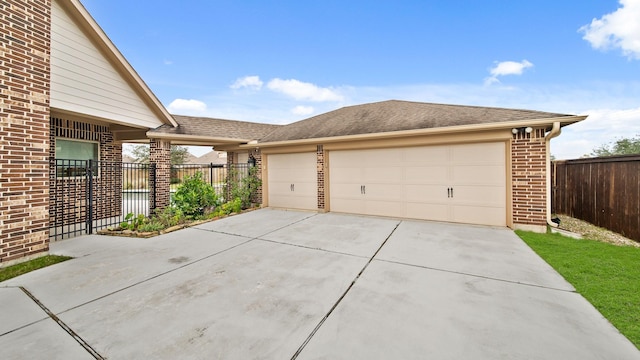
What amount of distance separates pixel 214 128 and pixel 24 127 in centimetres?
656

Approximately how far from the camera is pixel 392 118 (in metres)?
8.88

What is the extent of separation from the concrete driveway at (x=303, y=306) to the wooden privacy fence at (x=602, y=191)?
135 inches

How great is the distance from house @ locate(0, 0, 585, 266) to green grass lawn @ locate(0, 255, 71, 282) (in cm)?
18

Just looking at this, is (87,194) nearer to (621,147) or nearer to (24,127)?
(24,127)

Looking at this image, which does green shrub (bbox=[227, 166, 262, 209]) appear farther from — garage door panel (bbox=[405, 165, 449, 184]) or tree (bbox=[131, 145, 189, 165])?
tree (bbox=[131, 145, 189, 165])

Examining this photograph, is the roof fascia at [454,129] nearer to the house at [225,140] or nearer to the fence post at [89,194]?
the house at [225,140]

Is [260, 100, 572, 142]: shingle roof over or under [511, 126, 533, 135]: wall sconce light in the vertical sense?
over

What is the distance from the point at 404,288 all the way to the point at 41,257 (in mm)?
6556

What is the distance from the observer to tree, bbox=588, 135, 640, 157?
17.8m

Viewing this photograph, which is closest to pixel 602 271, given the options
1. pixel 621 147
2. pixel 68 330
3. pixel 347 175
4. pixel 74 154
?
pixel 347 175

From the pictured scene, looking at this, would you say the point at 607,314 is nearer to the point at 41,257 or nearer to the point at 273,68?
the point at 41,257

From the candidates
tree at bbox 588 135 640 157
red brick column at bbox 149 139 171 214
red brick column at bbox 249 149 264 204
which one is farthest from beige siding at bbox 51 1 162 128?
tree at bbox 588 135 640 157

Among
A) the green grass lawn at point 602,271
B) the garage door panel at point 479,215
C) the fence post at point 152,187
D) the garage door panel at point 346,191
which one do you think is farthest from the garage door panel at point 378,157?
the fence post at point 152,187

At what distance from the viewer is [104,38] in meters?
6.80
